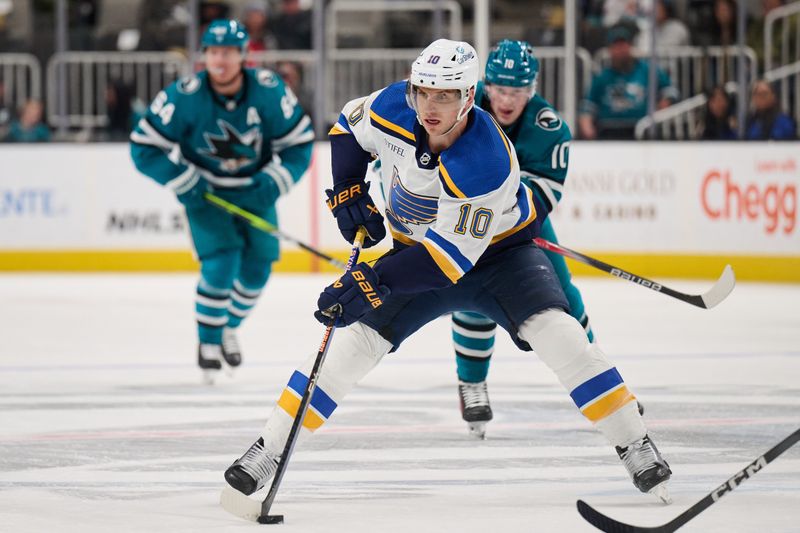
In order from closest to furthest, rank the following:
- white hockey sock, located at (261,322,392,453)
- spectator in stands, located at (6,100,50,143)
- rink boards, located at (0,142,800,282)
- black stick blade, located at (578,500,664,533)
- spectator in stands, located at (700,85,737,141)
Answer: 1. black stick blade, located at (578,500,664,533)
2. white hockey sock, located at (261,322,392,453)
3. rink boards, located at (0,142,800,282)
4. spectator in stands, located at (700,85,737,141)
5. spectator in stands, located at (6,100,50,143)

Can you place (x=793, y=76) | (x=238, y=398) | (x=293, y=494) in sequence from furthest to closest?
(x=793, y=76) → (x=238, y=398) → (x=293, y=494)

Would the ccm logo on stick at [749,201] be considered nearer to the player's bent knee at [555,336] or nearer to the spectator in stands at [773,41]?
the spectator in stands at [773,41]

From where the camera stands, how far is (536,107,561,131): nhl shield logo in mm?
4676

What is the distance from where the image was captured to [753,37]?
10141mm

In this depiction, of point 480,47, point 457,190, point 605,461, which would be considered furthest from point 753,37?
point 457,190

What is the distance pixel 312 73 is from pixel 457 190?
7.36m

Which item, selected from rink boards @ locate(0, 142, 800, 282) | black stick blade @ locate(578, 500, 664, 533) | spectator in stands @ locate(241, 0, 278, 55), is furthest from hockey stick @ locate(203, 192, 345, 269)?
spectator in stands @ locate(241, 0, 278, 55)

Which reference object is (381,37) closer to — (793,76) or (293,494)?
(793,76)

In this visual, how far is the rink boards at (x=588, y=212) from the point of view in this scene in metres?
9.52

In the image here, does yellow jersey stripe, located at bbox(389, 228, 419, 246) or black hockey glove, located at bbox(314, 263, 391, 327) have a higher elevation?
yellow jersey stripe, located at bbox(389, 228, 419, 246)

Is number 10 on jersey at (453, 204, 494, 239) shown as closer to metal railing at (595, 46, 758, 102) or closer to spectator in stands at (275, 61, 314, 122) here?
metal railing at (595, 46, 758, 102)

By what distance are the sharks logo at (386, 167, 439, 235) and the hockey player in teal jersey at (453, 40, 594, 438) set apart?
0.91 m

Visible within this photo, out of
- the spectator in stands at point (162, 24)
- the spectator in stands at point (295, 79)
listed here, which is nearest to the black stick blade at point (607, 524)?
the spectator in stands at point (295, 79)

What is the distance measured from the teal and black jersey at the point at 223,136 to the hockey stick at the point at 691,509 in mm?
2964
